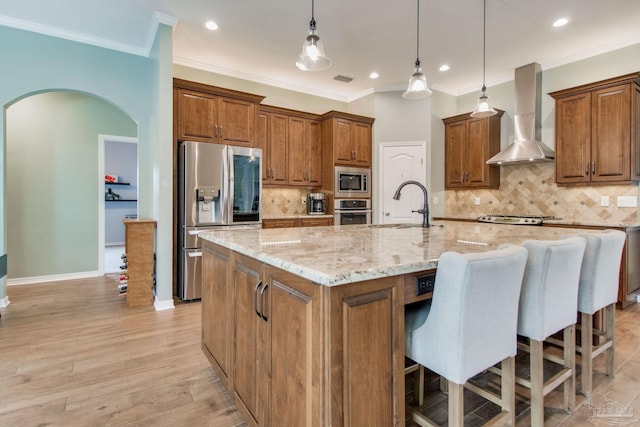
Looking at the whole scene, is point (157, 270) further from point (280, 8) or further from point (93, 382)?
point (280, 8)

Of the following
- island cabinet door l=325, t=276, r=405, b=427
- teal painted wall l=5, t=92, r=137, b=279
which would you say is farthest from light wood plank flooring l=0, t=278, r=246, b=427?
teal painted wall l=5, t=92, r=137, b=279

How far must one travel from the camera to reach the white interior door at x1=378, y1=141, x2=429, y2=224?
5207 millimetres

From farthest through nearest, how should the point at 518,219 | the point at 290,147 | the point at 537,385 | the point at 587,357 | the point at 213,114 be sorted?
the point at 290,147 < the point at 518,219 < the point at 213,114 < the point at 587,357 < the point at 537,385

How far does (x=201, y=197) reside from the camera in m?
3.67

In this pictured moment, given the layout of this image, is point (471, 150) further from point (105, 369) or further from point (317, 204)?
point (105, 369)

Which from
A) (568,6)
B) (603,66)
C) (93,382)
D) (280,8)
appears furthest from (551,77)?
(93,382)

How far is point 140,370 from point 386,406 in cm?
184

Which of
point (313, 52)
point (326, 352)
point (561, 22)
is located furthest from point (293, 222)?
point (561, 22)

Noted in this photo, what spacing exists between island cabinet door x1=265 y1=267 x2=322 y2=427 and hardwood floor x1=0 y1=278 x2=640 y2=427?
679 millimetres

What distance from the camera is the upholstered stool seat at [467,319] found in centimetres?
112

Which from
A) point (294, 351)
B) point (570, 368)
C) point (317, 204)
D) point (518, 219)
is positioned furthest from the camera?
point (317, 204)

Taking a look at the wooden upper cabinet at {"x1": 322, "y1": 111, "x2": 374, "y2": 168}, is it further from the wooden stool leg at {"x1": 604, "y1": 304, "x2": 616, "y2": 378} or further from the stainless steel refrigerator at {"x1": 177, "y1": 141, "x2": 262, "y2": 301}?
the wooden stool leg at {"x1": 604, "y1": 304, "x2": 616, "y2": 378}

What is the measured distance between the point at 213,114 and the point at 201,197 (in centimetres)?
105

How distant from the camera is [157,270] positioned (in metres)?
3.48
